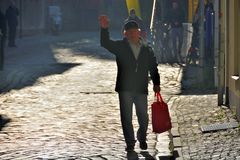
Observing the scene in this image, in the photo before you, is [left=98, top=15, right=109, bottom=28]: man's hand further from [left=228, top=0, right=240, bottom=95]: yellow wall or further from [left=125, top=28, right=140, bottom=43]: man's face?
[left=228, top=0, right=240, bottom=95]: yellow wall

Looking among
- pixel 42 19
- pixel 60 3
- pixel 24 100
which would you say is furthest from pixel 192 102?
pixel 60 3

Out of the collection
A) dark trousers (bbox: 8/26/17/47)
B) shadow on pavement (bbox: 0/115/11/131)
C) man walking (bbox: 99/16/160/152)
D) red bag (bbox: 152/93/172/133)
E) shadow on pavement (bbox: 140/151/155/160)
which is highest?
man walking (bbox: 99/16/160/152)

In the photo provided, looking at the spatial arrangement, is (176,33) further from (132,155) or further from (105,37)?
(132,155)

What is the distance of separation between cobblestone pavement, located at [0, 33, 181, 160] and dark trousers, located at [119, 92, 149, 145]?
234 mm

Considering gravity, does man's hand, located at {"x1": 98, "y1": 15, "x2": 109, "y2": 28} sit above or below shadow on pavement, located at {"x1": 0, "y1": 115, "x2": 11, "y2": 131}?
above

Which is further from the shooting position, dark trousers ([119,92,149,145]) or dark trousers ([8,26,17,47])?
dark trousers ([8,26,17,47])

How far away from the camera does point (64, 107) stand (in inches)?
571

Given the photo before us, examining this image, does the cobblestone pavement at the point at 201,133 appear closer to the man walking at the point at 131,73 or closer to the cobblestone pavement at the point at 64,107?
the cobblestone pavement at the point at 64,107

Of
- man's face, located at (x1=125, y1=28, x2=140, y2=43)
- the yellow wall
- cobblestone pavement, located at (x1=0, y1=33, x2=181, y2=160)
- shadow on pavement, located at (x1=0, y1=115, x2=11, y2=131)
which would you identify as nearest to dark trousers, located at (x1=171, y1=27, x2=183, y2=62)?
cobblestone pavement, located at (x1=0, y1=33, x2=181, y2=160)

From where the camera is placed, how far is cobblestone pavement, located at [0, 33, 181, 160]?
1005 centimetres

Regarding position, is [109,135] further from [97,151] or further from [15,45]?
[15,45]

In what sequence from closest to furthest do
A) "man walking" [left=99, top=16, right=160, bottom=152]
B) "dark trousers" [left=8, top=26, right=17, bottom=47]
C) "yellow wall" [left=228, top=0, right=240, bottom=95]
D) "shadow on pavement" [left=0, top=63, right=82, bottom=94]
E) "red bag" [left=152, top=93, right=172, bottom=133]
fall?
"red bag" [left=152, top=93, right=172, bottom=133] → "man walking" [left=99, top=16, right=160, bottom=152] → "yellow wall" [left=228, top=0, right=240, bottom=95] → "shadow on pavement" [left=0, top=63, right=82, bottom=94] → "dark trousers" [left=8, top=26, right=17, bottom=47]

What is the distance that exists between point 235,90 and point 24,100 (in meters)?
5.06

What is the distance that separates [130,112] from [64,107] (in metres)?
4.97
